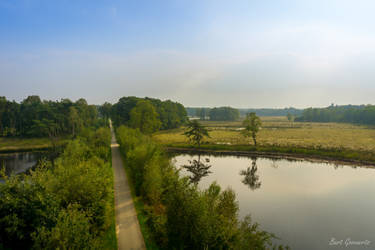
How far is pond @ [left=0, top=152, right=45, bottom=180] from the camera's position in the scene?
159 ft

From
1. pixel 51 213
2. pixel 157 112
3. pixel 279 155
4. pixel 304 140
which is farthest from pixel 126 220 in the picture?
→ pixel 157 112

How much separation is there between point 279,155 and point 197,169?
76.9 ft

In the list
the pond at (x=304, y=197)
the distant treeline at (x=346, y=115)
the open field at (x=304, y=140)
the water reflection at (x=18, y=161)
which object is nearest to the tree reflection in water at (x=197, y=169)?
the pond at (x=304, y=197)

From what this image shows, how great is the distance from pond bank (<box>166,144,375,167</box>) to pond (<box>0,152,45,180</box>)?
3576 centimetres

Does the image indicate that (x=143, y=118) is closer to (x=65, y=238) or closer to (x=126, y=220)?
(x=126, y=220)

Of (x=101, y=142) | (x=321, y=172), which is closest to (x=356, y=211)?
(x=321, y=172)

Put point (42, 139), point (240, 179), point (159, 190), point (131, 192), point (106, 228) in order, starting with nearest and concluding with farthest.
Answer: point (106, 228), point (159, 190), point (131, 192), point (240, 179), point (42, 139)

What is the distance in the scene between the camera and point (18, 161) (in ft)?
186

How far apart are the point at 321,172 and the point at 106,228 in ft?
130

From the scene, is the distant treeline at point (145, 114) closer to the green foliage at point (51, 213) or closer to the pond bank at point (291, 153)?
the pond bank at point (291, 153)

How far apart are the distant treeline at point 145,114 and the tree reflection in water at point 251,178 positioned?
129 ft

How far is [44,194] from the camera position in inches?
561

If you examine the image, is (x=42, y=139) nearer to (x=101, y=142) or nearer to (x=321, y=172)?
(x=101, y=142)

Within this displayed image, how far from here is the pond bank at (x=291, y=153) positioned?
46.8m
